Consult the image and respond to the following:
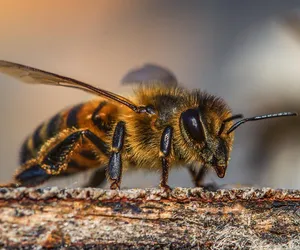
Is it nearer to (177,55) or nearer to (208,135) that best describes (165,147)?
(208,135)

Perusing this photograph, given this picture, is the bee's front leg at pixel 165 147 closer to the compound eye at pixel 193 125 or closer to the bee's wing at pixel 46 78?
the compound eye at pixel 193 125

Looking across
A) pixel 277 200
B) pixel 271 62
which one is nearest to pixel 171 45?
pixel 271 62

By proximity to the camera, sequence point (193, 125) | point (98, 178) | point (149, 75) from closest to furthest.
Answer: point (193, 125), point (98, 178), point (149, 75)

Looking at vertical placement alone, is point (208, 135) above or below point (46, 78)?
below

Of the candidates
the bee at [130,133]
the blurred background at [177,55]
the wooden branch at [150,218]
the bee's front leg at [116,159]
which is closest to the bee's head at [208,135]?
the bee at [130,133]

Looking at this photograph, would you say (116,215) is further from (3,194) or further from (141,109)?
(141,109)

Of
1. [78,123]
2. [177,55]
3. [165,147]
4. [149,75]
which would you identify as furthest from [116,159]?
[177,55]
